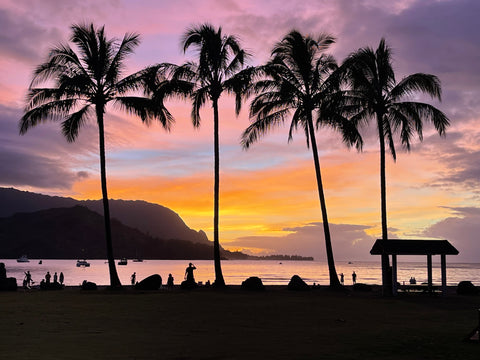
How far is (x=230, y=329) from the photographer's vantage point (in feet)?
56.5

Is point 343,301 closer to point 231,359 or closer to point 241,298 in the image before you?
point 241,298

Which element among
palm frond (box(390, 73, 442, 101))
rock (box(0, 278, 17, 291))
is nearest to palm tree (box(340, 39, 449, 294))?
palm frond (box(390, 73, 442, 101))

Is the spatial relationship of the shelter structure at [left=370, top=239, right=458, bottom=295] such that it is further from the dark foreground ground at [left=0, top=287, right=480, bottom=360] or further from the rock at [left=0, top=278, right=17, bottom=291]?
the rock at [left=0, top=278, right=17, bottom=291]

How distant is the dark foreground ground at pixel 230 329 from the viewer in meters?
12.9

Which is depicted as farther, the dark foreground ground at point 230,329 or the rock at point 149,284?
the rock at point 149,284

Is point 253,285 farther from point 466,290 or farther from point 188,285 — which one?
point 466,290

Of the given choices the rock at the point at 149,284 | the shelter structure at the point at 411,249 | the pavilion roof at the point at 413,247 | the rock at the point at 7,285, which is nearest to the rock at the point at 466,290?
the shelter structure at the point at 411,249

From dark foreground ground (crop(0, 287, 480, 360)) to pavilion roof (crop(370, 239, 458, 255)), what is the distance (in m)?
6.13

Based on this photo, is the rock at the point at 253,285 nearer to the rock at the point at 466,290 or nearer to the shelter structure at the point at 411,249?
the shelter structure at the point at 411,249

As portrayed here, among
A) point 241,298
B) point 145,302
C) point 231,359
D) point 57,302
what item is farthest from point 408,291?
point 231,359

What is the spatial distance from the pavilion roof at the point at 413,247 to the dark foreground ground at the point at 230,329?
6.13 metres

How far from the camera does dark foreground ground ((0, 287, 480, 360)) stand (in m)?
12.9

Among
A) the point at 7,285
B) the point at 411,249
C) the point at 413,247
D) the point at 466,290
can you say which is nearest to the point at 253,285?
the point at 411,249

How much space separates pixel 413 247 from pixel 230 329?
2060 centimetres
